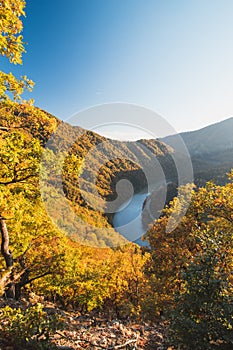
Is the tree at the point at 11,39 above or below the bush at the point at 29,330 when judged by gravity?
above

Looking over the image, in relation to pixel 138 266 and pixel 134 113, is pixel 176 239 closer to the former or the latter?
pixel 134 113

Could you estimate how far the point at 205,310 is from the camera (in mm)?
7047

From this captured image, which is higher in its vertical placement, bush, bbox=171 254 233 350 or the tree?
the tree

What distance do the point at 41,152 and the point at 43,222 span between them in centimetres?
987

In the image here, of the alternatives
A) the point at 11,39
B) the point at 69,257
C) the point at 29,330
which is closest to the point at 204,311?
the point at 29,330

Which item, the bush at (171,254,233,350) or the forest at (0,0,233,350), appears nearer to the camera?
the bush at (171,254,233,350)

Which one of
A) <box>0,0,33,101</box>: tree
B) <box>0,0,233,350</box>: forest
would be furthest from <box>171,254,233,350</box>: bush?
<box>0,0,33,101</box>: tree

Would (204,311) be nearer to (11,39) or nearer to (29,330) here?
(29,330)

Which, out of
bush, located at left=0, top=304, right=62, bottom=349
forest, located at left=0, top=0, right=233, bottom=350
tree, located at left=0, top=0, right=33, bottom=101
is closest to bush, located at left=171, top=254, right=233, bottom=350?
forest, located at left=0, top=0, right=233, bottom=350

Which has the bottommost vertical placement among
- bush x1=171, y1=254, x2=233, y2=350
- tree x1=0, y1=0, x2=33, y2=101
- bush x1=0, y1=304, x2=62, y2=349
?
bush x1=171, y1=254, x2=233, y2=350

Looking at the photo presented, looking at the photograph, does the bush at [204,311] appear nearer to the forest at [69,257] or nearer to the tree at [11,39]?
the forest at [69,257]

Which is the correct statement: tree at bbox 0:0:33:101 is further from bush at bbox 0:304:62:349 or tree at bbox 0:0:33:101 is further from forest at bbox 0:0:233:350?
bush at bbox 0:304:62:349

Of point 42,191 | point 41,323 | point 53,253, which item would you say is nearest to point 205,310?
point 41,323

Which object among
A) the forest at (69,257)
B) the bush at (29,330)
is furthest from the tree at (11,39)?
the bush at (29,330)
